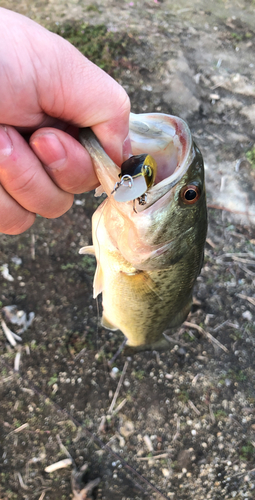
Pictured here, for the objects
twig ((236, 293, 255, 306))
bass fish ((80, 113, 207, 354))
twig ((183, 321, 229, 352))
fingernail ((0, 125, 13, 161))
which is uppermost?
fingernail ((0, 125, 13, 161))

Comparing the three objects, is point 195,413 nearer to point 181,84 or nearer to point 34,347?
point 34,347

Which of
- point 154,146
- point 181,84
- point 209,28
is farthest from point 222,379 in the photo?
point 209,28

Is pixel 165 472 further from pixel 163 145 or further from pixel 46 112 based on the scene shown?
pixel 46 112

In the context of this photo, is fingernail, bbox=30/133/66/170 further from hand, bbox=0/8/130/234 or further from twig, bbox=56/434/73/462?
twig, bbox=56/434/73/462

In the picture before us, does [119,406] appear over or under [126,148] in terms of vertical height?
under

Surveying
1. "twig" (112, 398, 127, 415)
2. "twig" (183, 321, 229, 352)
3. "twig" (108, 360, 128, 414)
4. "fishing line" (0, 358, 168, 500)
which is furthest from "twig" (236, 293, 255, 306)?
"fishing line" (0, 358, 168, 500)

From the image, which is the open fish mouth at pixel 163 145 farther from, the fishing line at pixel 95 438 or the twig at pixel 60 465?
the twig at pixel 60 465

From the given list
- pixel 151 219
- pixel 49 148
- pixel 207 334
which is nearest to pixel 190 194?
pixel 151 219

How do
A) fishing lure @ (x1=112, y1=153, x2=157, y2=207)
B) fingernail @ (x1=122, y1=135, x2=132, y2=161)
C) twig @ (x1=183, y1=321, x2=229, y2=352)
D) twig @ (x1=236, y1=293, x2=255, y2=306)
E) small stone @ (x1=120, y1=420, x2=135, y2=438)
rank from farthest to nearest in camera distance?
twig @ (x1=236, y1=293, x2=255, y2=306) → twig @ (x1=183, y1=321, x2=229, y2=352) → small stone @ (x1=120, y1=420, x2=135, y2=438) → fingernail @ (x1=122, y1=135, x2=132, y2=161) → fishing lure @ (x1=112, y1=153, x2=157, y2=207)
